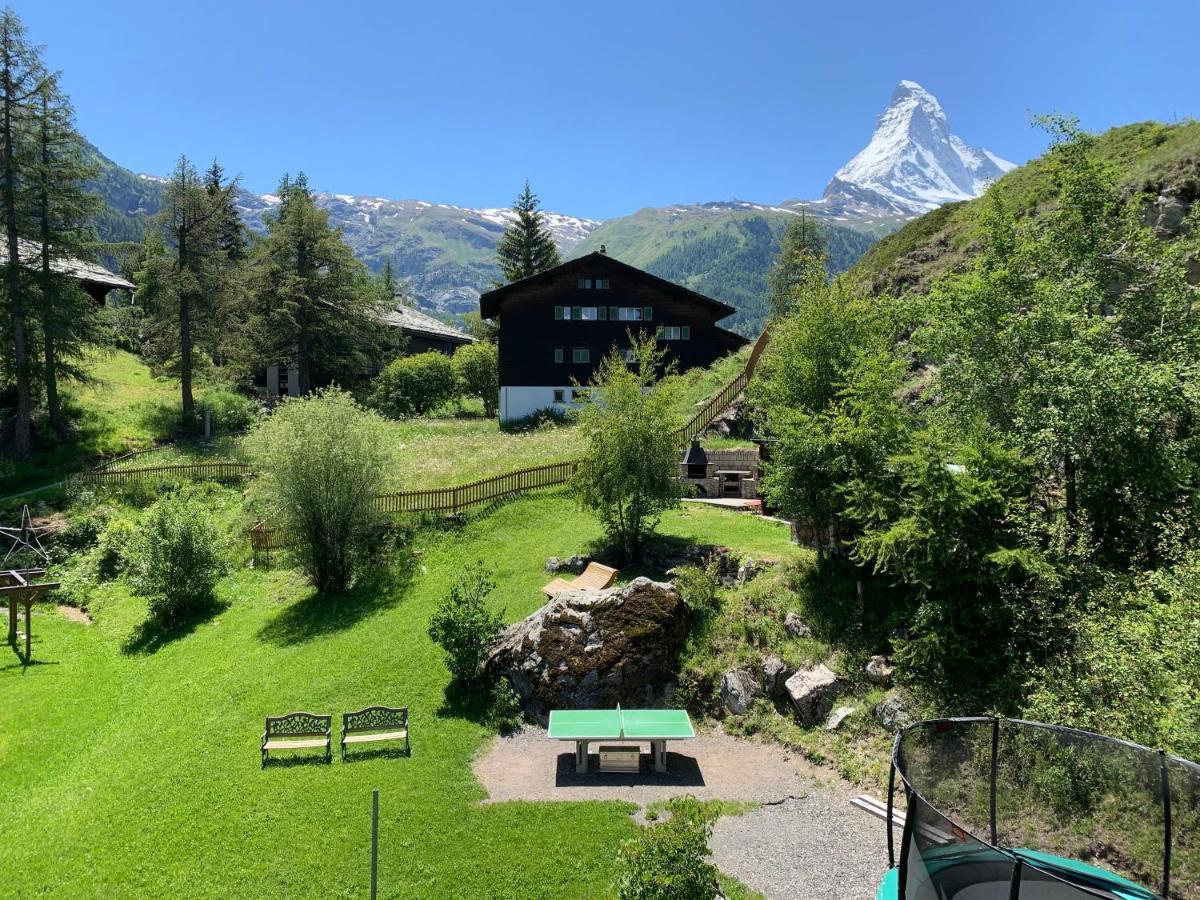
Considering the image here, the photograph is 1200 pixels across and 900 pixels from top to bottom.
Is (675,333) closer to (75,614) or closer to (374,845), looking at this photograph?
(75,614)

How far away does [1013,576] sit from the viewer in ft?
44.9

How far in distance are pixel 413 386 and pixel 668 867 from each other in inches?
1783

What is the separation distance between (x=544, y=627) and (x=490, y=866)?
644 cm

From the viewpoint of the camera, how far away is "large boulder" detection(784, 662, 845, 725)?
50.1 feet

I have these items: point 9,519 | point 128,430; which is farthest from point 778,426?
point 128,430

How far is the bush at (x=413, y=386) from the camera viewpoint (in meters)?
49.6

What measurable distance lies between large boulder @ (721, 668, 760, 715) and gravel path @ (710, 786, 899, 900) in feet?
9.89

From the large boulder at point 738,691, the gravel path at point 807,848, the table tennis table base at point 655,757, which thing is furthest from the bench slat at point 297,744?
the large boulder at point 738,691

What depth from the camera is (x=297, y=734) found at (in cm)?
1489

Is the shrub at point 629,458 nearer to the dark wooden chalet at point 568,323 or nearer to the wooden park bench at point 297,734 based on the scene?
the wooden park bench at point 297,734

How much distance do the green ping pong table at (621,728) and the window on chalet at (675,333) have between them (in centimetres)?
3291

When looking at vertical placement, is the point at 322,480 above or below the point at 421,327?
below

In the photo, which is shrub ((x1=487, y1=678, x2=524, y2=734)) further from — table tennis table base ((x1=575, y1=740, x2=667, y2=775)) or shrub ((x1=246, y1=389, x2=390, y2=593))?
shrub ((x1=246, y1=389, x2=390, y2=593))

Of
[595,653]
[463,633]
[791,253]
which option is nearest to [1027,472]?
[595,653]
